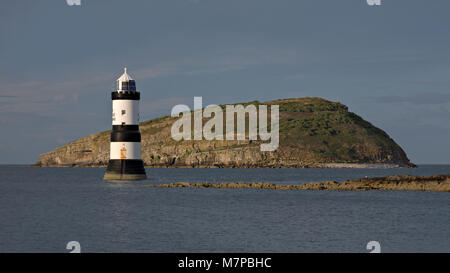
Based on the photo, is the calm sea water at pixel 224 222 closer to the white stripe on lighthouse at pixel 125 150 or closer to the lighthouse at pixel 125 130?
the lighthouse at pixel 125 130

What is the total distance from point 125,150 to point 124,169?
2058 millimetres

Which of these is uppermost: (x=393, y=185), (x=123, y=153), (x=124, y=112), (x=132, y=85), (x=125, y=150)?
(x=132, y=85)

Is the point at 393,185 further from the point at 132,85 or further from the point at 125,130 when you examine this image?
the point at 132,85

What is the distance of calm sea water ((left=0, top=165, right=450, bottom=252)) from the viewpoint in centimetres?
2941

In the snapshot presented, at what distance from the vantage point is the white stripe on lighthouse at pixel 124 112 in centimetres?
5900

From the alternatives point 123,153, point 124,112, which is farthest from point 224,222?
point 124,112

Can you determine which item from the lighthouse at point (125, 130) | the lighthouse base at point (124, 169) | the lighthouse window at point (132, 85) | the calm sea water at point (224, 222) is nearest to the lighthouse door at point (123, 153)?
the lighthouse at point (125, 130)

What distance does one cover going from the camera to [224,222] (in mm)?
38562

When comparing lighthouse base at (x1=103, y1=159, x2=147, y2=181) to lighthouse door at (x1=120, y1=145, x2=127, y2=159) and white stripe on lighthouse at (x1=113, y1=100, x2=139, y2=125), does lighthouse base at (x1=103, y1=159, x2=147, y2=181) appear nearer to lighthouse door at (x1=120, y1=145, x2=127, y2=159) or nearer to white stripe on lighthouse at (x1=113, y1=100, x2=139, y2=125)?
lighthouse door at (x1=120, y1=145, x2=127, y2=159)

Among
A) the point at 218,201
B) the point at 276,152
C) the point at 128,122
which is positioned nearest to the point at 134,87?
the point at 128,122

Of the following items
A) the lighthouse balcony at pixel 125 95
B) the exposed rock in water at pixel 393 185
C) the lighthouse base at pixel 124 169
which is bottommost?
the exposed rock in water at pixel 393 185

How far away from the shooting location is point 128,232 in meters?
33.9
